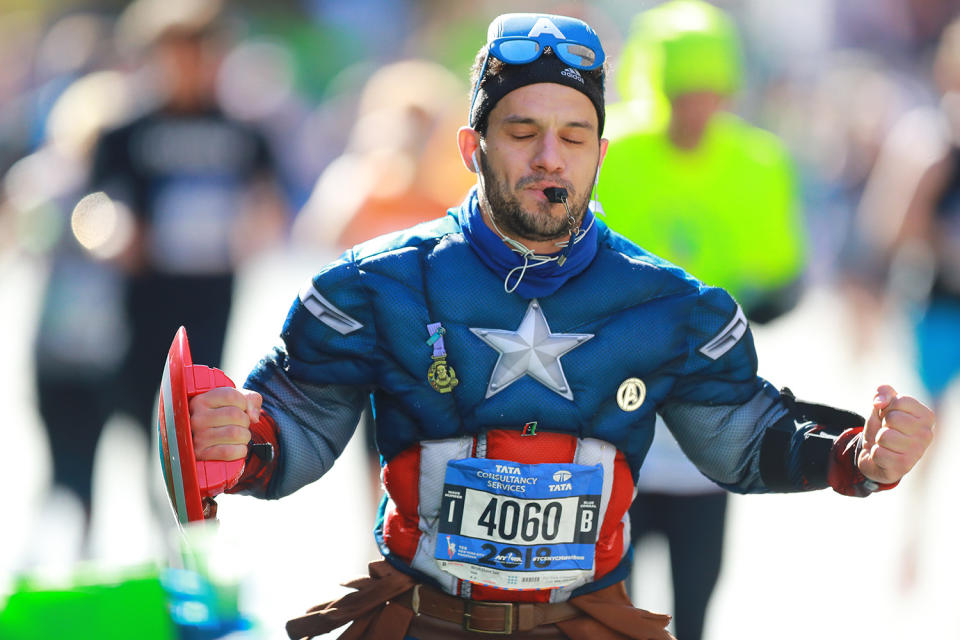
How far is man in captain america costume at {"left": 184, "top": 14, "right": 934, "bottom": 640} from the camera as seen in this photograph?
3.03 metres

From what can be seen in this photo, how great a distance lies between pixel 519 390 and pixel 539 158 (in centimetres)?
49

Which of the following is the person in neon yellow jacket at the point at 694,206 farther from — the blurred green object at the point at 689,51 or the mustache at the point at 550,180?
the mustache at the point at 550,180

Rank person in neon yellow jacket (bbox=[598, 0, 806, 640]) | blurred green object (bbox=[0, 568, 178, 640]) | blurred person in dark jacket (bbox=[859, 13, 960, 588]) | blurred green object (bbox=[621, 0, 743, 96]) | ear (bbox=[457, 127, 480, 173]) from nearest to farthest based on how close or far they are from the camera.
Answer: blurred green object (bbox=[0, 568, 178, 640]), ear (bbox=[457, 127, 480, 173]), person in neon yellow jacket (bbox=[598, 0, 806, 640]), blurred green object (bbox=[621, 0, 743, 96]), blurred person in dark jacket (bbox=[859, 13, 960, 588])

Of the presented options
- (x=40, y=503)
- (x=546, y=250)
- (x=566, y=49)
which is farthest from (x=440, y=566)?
(x=40, y=503)

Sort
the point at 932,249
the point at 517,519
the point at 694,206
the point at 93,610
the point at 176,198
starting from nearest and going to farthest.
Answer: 1. the point at 93,610
2. the point at 517,519
3. the point at 694,206
4. the point at 176,198
5. the point at 932,249

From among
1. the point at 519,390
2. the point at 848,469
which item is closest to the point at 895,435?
the point at 848,469

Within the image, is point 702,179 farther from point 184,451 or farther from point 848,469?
point 184,451

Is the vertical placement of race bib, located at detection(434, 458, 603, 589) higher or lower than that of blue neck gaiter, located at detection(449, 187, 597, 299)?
lower

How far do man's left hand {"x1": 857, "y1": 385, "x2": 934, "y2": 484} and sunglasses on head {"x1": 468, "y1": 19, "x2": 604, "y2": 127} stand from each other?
95 centimetres

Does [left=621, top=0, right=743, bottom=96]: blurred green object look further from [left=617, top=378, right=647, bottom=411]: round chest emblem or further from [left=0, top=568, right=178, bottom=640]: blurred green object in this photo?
[left=0, top=568, right=178, bottom=640]: blurred green object

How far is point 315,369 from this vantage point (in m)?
3.10

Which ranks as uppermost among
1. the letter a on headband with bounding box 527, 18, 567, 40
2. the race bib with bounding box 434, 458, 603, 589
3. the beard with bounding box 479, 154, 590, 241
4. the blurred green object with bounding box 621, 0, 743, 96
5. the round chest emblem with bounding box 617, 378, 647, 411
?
the blurred green object with bounding box 621, 0, 743, 96

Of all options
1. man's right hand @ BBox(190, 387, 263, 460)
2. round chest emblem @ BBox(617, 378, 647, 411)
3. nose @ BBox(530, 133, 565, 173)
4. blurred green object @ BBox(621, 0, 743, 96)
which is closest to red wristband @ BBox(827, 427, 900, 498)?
round chest emblem @ BBox(617, 378, 647, 411)

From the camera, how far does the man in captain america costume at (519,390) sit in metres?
3.03
